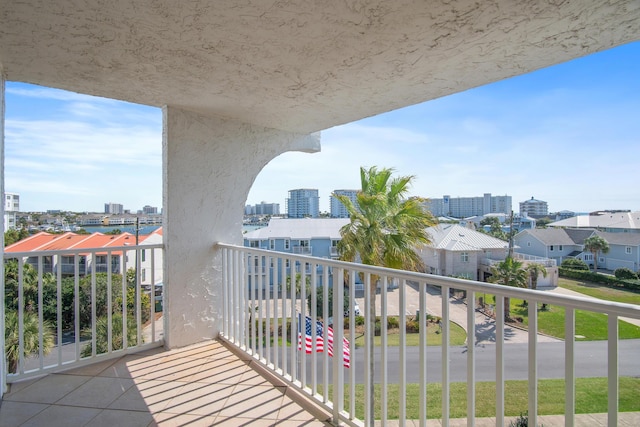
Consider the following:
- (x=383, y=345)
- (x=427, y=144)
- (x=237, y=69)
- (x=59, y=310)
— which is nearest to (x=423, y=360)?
(x=383, y=345)

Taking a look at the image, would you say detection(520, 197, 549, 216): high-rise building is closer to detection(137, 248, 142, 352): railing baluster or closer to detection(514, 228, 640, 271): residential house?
detection(514, 228, 640, 271): residential house

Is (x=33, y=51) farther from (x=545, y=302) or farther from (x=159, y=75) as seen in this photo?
(x=545, y=302)

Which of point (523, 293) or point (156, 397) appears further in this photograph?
point (156, 397)

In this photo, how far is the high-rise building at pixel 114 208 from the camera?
395 cm

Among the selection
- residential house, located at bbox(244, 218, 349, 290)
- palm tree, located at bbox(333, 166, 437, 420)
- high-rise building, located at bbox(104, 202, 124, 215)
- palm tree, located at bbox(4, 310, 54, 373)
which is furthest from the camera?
residential house, located at bbox(244, 218, 349, 290)

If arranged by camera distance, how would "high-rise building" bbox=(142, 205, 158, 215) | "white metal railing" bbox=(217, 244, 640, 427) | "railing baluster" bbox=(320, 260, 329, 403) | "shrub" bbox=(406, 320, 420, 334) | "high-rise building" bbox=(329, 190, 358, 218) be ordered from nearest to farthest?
"white metal railing" bbox=(217, 244, 640, 427) < "shrub" bbox=(406, 320, 420, 334) < "railing baluster" bbox=(320, 260, 329, 403) < "high-rise building" bbox=(142, 205, 158, 215) < "high-rise building" bbox=(329, 190, 358, 218)

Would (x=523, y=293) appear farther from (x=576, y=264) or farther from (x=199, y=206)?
(x=576, y=264)

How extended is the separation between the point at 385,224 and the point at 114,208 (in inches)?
210

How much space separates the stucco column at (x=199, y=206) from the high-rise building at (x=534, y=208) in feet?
31.1

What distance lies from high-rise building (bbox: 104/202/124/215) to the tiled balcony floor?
6.01 ft

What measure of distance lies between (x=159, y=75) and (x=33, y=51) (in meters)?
0.71

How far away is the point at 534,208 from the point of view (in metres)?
10.5

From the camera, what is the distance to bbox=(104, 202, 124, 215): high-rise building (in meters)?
3.95

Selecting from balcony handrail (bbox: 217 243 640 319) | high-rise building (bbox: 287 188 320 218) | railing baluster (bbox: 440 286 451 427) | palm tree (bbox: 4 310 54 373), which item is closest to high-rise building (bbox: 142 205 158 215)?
palm tree (bbox: 4 310 54 373)
